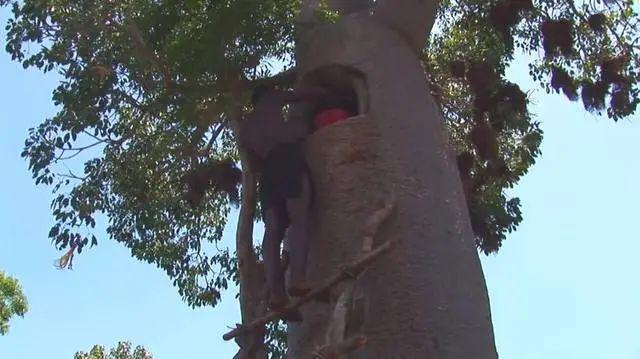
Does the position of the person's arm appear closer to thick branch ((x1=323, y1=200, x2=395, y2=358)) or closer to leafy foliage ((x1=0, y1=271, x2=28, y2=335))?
thick branch ((x1=323, y1=200, x2=395, y2=358))

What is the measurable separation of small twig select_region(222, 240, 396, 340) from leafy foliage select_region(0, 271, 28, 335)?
11.4m

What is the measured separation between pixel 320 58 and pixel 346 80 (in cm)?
25

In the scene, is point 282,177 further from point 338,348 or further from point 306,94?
point 338,348

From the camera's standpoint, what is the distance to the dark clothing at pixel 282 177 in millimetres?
4200

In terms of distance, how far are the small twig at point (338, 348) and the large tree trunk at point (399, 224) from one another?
25 centimetres

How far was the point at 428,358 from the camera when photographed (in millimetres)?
3629

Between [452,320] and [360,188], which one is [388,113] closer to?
[360,188]

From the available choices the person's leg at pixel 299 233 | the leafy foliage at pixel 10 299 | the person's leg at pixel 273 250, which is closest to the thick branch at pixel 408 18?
the person's leg at pixel 299 233

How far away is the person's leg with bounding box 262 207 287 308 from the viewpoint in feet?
13.3

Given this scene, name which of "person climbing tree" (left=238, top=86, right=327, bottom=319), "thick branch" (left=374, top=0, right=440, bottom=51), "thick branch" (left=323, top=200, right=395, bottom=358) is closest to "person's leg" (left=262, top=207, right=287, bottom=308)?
"person climbing tree" (left=238, top=86, right=327, bottom=319)

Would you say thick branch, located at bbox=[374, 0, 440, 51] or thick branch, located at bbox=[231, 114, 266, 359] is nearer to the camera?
thick branch, located at bbox=[231, 114, 266, 359]

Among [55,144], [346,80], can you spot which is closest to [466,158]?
[346,80]

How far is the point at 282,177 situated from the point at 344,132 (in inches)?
16.9

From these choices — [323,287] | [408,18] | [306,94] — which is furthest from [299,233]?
[408,18]
